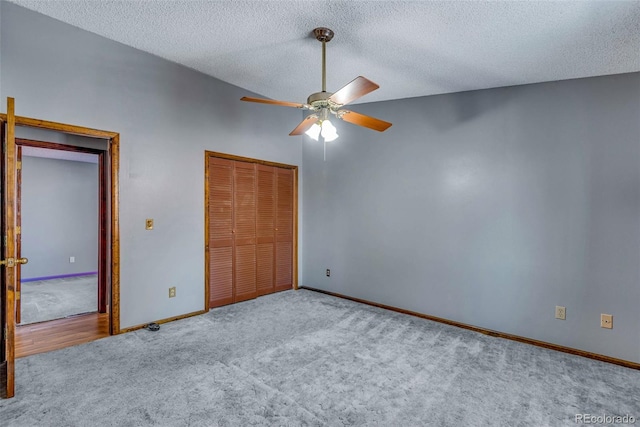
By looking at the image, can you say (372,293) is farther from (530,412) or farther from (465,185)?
(530,412)

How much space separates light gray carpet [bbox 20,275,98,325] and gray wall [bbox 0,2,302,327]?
142cm

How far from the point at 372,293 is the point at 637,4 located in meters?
3.54

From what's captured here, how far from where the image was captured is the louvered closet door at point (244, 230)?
4.31 m

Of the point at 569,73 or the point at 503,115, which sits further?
the point at 503,115

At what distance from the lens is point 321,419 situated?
193cm

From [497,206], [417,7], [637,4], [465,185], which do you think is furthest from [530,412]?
[417,7]

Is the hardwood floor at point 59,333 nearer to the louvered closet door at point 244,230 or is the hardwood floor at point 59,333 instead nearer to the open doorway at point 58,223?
the open doorway at point 58,223

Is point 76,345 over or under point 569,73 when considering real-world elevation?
under

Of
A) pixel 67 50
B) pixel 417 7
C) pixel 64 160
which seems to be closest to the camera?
pixel 417 7

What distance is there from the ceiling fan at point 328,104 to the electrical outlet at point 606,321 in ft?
8.29

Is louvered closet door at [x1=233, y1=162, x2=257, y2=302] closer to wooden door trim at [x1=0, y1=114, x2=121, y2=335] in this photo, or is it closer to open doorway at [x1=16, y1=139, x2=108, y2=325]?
wooden door trim at [x1=0, y1=114, x2=121, y2=335]

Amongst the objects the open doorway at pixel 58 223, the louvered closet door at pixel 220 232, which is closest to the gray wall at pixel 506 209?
the louvered closet door at pixel 220 232

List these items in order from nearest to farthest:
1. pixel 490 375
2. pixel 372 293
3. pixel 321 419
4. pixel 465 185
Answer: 1. pixel 321 419
2. pixel 490 375
3. pixel 465 185
4. pixel 372 293

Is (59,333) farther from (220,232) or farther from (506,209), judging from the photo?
(506,209)
